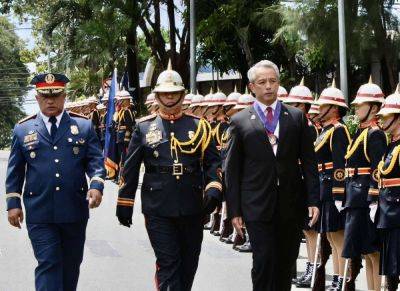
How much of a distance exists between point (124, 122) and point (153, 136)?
1555 cm

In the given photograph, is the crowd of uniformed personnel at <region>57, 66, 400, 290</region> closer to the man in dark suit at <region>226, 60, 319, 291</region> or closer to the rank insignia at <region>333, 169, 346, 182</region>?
the rank insignia at <region>333, 169, 346, 182</region>

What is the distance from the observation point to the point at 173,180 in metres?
8.07

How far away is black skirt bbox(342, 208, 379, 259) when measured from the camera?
8898 millimetres

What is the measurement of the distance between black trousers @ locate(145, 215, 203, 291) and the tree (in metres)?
91.1

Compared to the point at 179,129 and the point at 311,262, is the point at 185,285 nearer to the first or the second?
the point at 179,129

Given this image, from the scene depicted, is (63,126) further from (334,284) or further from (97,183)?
(334,284)

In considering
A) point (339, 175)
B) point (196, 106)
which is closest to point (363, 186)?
point (339, 175)

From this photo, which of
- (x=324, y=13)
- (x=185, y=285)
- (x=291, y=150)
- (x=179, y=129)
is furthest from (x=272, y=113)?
(x=324, y=13)

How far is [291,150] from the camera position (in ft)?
24.9

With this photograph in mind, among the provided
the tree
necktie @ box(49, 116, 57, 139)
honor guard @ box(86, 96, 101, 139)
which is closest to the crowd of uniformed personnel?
necktie @ box(49, 116, 57, 139)

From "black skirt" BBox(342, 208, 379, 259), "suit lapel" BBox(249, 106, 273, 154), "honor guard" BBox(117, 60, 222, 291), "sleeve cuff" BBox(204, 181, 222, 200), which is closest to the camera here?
"suit lapel" BBox(249, 106, 273, 154)

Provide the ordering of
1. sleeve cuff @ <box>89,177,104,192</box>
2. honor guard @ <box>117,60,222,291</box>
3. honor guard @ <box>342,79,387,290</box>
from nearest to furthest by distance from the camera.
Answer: sleeve cuff @ <box>89,177,104,192</box>
honor guard @ <box>117,60,222,291</box>
honor guard @ <box>342,79,387,290</box>

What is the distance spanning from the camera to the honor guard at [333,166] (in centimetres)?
948

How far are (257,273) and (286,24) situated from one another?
2359 cm
